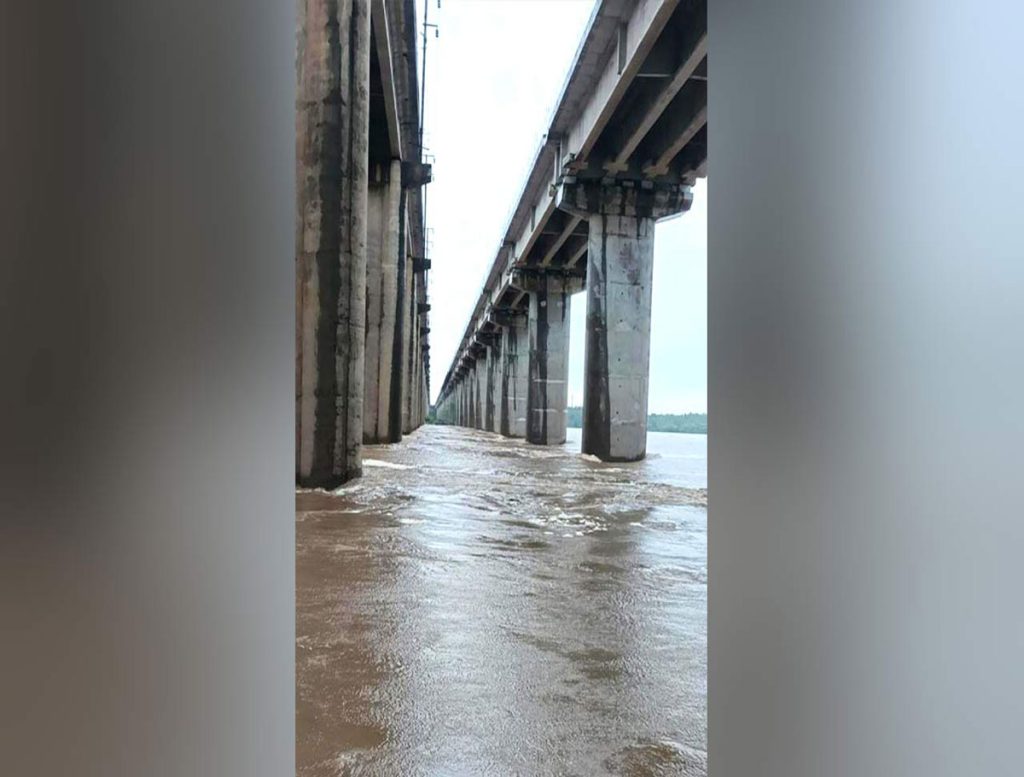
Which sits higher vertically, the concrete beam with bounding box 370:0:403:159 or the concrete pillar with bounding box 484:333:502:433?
the concrete beam with bounding box 370:0:403:159

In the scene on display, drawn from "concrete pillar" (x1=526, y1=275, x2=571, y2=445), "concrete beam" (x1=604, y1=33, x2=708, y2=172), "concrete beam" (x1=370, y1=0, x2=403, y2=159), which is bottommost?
"concrete pillar" (x1=526, y1=275, x2=571, y2=445)

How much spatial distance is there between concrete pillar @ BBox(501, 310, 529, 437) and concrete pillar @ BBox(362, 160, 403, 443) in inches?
732

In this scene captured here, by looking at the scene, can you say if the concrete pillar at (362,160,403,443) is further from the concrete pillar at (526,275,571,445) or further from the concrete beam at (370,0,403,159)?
the concrete pillar at (526,275,571,445)

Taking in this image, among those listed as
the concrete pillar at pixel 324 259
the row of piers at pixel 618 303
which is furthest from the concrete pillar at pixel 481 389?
the concrete pillar at pixel 324 259

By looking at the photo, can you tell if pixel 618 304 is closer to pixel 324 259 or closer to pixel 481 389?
pixel 324 259

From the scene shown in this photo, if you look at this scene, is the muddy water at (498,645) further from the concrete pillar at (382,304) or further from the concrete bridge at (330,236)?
the concrete pillar at (382,304)

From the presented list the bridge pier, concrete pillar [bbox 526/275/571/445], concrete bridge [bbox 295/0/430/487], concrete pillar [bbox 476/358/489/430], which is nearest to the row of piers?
the bridge pier

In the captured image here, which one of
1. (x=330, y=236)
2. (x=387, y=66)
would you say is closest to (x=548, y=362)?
(x=387, y=66)

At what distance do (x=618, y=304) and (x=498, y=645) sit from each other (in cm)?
1578

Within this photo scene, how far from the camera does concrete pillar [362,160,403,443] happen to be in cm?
2156
